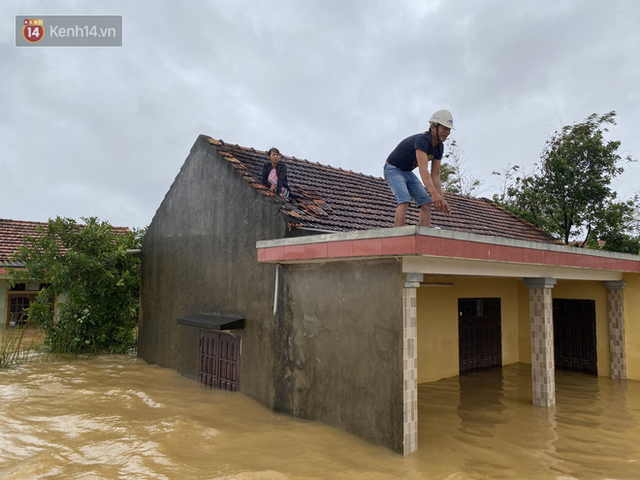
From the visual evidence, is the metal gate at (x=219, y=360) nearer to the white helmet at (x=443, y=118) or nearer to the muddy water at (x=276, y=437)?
the muddy water at (x=276, y=437)

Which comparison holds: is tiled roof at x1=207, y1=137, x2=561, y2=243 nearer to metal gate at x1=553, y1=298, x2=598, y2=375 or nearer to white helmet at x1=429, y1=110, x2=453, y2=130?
white helmet at x1=429, y1=110, x2=453, y2=130

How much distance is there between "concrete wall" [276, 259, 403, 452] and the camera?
5270 mm

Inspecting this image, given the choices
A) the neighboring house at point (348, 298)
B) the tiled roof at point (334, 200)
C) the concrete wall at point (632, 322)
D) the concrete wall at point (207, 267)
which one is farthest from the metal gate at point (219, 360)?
the concrete wall at point (632, 322)

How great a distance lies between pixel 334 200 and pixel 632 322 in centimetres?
664

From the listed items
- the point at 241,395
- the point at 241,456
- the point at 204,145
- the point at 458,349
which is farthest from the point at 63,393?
the point at 458,349

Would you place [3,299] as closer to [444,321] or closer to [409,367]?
[444,321]

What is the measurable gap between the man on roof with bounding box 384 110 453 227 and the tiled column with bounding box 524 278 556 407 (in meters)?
2.71

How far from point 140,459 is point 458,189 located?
22.9 m

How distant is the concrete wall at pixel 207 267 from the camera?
286 inches

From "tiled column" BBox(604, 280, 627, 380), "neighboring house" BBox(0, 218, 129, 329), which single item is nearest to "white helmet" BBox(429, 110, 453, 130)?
"tiled column" BBox(604, 280, 627, 380)

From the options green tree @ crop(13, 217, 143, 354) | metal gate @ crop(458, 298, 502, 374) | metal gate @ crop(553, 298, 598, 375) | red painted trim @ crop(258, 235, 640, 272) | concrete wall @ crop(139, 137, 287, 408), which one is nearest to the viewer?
red painted trim @ crop(258, 235, 640, 272)

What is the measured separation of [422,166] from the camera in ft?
17.7

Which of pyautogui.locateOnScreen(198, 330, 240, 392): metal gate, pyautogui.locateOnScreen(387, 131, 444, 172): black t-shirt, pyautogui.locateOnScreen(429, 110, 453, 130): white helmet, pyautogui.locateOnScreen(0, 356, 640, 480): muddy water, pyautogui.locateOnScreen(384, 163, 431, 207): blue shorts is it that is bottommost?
pyautogui.locateOnScreen(0, 356, 640, 480): muddy water

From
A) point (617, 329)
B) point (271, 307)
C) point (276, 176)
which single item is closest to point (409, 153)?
point (276, 176)
